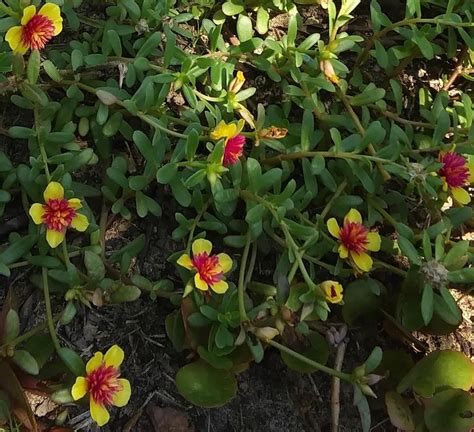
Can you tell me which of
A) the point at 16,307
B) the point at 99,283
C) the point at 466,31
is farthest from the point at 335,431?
the point at 466,31

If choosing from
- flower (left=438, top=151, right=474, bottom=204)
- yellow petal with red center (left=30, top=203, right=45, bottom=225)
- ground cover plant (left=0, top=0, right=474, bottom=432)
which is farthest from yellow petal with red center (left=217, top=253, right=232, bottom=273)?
flower (left=438, top=151, right=474, bottom=204)

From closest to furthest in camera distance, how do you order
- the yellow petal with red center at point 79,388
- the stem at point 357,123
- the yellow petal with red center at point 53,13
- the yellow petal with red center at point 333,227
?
the yellow petal with red center at point 79,388, the yellow petal with red center at point 53,13, the yellow petal with red center at point 333,227, the stem at point 357,123

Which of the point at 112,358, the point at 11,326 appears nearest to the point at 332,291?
the point at 112,358

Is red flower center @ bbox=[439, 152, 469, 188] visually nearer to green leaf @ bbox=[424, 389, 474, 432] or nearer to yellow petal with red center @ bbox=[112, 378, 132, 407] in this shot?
green leaf @ bbox=[424, 389, 474, 432]

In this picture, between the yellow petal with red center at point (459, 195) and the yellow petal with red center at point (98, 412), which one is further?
the yellow petal with red center at point (459, 195)

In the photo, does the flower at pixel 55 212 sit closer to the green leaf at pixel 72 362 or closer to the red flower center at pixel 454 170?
the green leaf at pixel 72 362

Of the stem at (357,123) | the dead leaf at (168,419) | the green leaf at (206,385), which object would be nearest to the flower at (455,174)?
the stem at (357,123)

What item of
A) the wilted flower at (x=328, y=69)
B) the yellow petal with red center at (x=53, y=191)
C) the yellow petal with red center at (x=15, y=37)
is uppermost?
the yellow petal with red center at (x=15, y=37)
